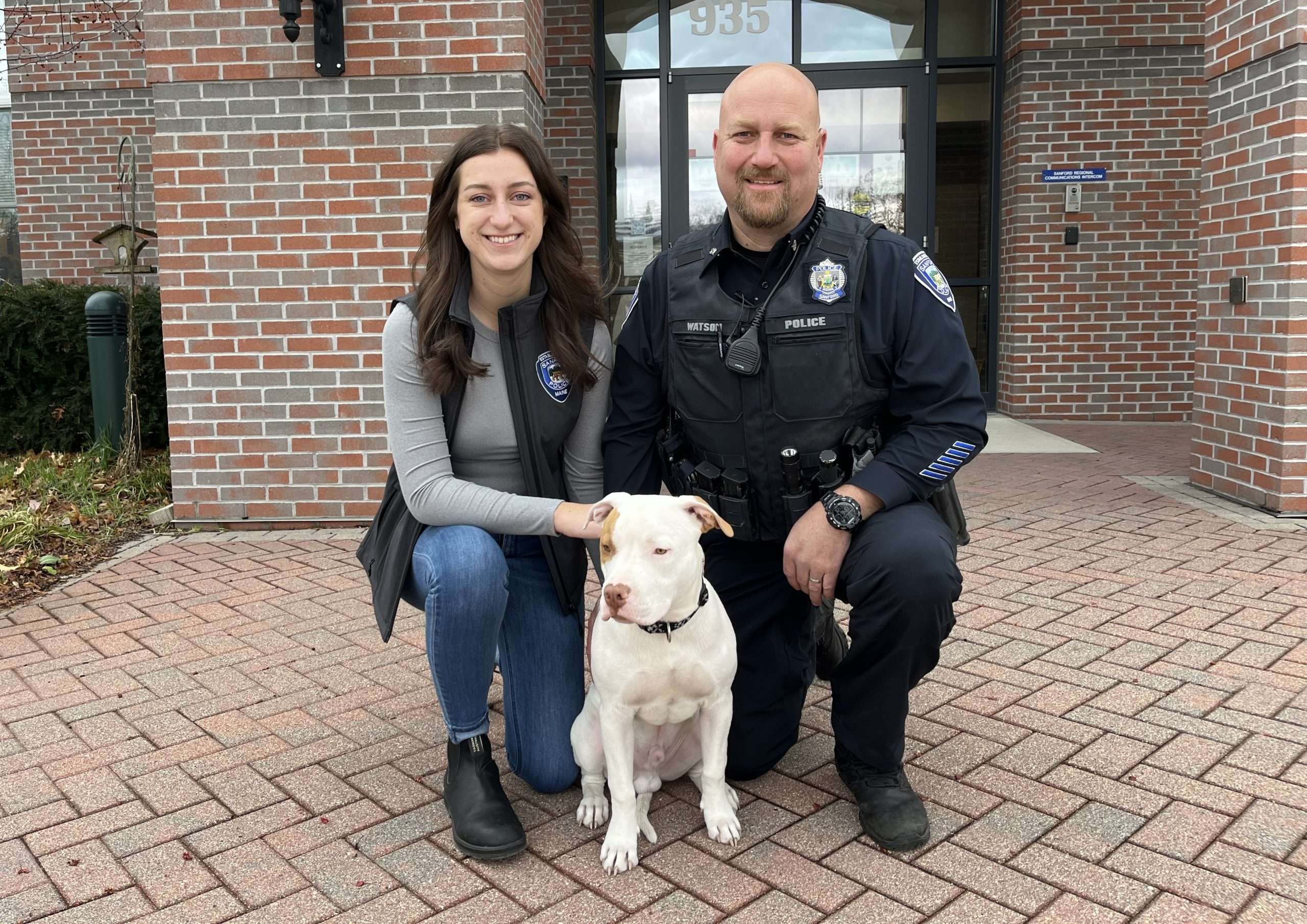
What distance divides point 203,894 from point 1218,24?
6680mm

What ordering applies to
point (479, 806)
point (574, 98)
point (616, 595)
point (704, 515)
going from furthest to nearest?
point (574, 98)
point (479, 806)
point (704, 515)
point (616, 595)

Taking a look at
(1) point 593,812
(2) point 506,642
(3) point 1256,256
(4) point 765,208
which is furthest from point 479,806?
(3) point 1256,256

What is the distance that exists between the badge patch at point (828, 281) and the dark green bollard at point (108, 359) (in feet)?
19.1

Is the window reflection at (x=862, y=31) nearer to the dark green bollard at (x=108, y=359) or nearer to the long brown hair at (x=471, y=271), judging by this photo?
the dark green bollard at (x=108, y=359)

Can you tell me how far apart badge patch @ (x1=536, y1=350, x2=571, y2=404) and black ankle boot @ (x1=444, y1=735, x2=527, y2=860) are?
2.97 ft

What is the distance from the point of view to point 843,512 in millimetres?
2664

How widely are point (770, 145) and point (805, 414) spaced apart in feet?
2.34

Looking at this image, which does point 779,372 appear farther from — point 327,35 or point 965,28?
point 965,28

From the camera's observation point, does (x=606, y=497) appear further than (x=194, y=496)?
No

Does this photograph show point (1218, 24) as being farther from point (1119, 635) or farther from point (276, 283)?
point (276, 283)

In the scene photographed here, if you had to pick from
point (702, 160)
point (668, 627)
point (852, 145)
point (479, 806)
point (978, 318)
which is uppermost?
point (852, 145)

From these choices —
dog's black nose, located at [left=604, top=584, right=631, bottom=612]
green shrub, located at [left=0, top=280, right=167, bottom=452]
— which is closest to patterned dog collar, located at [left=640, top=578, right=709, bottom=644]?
dog's black nose, located at [left=604, top=584, right=631, bottom=612]

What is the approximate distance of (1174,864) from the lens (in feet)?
8.11

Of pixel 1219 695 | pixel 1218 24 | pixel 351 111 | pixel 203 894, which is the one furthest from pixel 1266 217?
pixel 203 894
